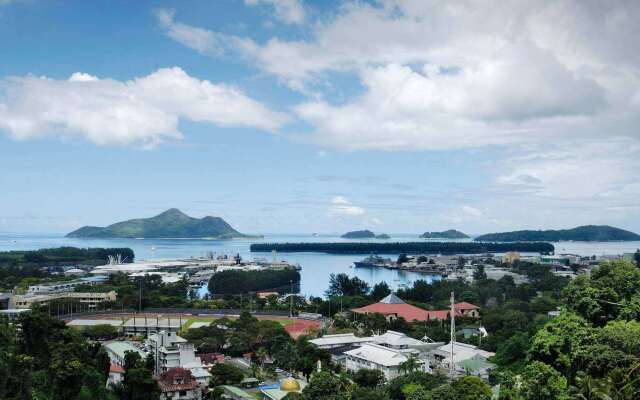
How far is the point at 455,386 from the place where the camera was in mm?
12125

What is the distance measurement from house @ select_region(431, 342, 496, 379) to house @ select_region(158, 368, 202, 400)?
7813 millimetres

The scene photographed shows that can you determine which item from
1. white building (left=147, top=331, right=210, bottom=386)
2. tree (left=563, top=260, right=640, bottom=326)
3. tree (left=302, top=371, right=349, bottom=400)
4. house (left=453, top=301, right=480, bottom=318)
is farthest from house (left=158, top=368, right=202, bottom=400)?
house (left=453, top=301, right=480, bottom=318)

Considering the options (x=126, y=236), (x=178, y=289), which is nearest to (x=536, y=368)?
(x=178, y=289)

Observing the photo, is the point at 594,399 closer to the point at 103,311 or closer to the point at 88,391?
the point at 88,391

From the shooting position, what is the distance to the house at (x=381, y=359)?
727 inches

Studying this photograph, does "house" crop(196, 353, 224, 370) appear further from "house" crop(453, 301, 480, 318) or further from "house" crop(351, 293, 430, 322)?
"house" crop(453, 301, 480, 318)

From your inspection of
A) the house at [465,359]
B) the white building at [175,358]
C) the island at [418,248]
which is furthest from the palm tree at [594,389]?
the island at [418,248]

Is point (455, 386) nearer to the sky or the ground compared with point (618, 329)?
nearer to the ground

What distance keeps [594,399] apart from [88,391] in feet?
34.2

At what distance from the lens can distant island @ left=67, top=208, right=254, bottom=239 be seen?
6993 inches

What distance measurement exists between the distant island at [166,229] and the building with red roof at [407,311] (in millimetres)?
153221

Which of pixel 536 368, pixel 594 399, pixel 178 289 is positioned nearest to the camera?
pixel 594 399

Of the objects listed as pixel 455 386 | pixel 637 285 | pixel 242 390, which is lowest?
pixel 242 390

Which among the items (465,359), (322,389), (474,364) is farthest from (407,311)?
(322,389)
